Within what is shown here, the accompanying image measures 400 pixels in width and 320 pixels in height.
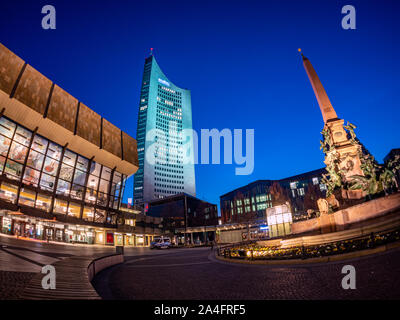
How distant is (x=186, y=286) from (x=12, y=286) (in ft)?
15.9

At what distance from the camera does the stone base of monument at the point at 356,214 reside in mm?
14118

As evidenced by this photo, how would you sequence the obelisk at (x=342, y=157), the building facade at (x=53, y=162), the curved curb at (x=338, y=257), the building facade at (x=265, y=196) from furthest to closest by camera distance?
the building facade at (x=265, y=196) < the building facade at (x=53, y=162) < the obelisk at (x=342, y=157) < the curved curb at (x=338, y=257)

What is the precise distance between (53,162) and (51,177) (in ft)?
7.51

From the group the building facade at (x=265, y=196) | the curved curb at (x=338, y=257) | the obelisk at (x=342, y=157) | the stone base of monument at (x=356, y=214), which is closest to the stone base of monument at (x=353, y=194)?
the obelisk at (x=342, y=157)

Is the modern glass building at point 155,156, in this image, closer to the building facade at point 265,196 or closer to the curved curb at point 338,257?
the building facade at point 265,196

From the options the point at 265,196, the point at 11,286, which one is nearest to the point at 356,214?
the point at 11,286

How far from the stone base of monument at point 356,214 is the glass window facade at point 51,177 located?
3428 centimetres

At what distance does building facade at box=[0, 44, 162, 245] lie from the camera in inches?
1121

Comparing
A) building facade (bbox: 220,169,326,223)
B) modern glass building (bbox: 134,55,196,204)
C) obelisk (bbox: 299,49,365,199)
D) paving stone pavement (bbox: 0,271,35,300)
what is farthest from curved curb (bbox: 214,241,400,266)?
modern glass building (bbox: 134,55,196,204)

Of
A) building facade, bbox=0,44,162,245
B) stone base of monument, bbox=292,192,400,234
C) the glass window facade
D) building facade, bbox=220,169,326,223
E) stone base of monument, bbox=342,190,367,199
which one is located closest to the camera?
stone base of monument, bbox=292,192,400,234

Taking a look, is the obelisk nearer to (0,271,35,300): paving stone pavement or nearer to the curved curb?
the curved curb

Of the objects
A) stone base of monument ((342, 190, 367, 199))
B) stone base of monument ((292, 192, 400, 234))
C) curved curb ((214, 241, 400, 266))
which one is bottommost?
curved curb ((214, 241, 400, 266))

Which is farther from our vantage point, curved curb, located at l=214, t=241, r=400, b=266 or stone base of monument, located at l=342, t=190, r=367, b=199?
stone base of monument, located at l=342, t=190, r=367, b=199

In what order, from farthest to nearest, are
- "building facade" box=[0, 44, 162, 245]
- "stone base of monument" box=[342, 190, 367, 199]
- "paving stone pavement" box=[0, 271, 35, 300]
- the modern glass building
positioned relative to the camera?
1. the modern glass building
2. "building facade" box=[0, 44, 162, 245]
3. "stone base of monument" box=[342, 190, 367, 199]
4. "paving stone pavement" box=[0, 271, 35, 300]
